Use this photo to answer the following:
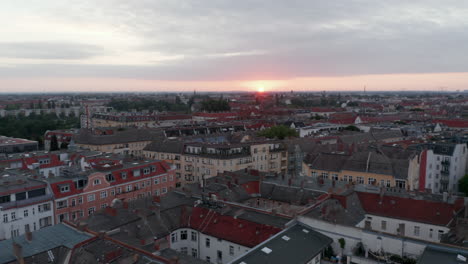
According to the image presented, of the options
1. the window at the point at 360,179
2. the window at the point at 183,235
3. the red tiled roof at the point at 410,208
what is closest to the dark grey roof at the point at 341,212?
the red tiled roof at the point at 410,208

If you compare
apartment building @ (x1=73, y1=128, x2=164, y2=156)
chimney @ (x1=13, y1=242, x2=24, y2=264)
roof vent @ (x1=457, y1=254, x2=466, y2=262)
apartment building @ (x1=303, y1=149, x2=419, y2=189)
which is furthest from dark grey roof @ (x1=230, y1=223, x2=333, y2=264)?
apartment building @ (x1=73, y1=128, x2=164, y2=156)

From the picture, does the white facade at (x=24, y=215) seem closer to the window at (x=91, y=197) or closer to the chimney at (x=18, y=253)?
the window at (x=91, y=197)

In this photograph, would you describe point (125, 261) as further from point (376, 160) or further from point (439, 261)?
point (376, 160)

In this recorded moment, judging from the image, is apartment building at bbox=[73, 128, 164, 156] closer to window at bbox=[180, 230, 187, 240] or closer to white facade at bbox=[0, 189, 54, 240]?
white facade at bbox=[0, 189, 54, 240]

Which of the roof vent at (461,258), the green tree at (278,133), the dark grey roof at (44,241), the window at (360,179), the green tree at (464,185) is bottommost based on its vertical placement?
the green tree at (464,185)

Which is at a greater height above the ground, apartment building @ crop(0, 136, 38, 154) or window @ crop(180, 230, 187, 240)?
apartment building @ crop(0, 136, 38, 154)

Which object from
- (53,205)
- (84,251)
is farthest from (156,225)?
(53,205)

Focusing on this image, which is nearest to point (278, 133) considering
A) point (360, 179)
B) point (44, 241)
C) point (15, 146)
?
point (360, 179)

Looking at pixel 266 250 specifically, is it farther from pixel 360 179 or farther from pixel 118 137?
pixel 118 137
